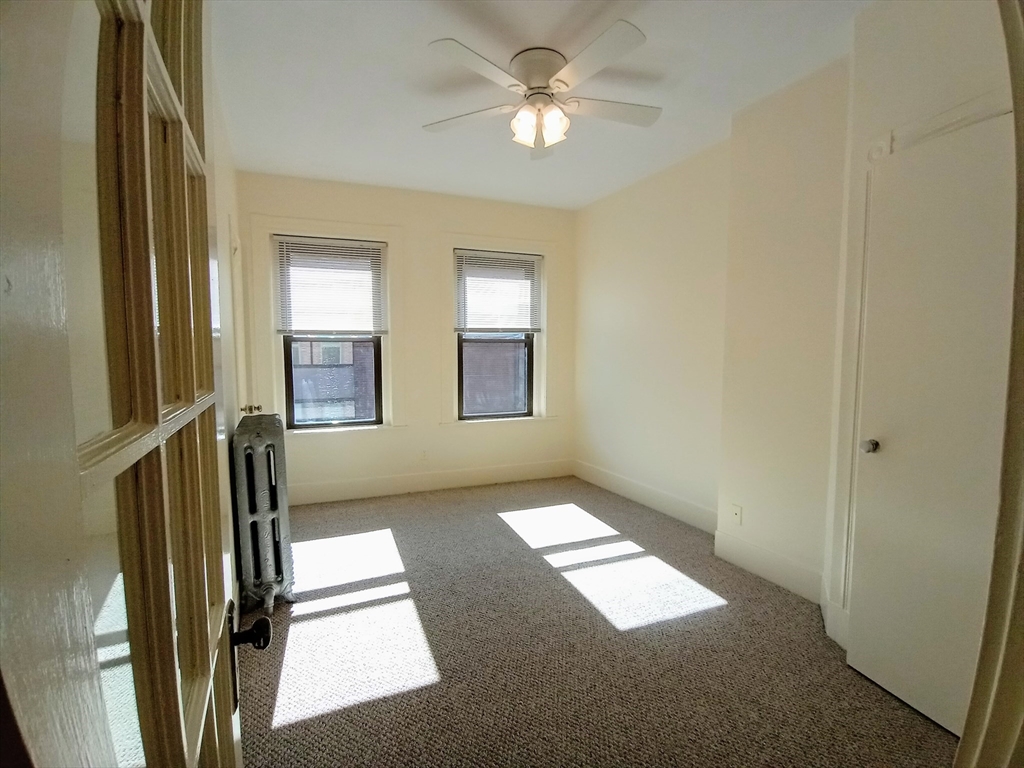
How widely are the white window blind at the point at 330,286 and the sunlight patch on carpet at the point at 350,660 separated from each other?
7.59ft

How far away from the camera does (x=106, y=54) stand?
45 cm

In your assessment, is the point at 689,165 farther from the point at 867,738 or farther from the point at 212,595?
the point at 212,595

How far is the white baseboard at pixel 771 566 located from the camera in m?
2.36

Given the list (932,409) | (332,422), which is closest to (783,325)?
(932,409)

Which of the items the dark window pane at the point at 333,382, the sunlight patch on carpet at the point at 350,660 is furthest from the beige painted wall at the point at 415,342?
the sunlight patch on carpet at the point at 350,660

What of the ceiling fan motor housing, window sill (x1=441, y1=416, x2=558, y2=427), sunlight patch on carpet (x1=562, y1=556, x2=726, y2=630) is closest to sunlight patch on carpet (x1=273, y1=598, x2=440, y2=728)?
sunlight patch on carpet (x1=562, y1=556, x2=726, y2=630)

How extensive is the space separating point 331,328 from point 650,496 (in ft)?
9.49

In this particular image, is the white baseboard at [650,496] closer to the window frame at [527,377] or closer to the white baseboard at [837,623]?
the window frame at [527,377]

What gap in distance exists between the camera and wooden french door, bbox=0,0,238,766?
21 cm

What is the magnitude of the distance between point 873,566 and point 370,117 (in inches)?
125

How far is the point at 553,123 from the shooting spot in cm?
223

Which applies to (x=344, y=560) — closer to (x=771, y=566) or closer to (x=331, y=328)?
(x=331, y=328)

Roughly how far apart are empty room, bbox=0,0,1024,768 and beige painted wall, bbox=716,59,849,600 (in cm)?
2

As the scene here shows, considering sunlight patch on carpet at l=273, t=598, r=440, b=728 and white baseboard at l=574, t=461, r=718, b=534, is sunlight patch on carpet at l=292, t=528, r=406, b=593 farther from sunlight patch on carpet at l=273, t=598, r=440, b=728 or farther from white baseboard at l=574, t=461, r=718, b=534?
white baseboard at l=574, t=461, r=718, b=534
